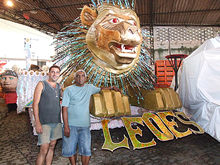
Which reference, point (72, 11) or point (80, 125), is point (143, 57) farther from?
point (72, 11)

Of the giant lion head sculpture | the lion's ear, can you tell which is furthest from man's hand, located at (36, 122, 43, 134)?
the lion's ear

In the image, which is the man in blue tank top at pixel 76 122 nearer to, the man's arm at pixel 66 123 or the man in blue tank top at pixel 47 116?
the man's arm at pixel 66 123

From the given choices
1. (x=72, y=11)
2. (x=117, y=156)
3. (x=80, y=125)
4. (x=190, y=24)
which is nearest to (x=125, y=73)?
(x=80, y=125)

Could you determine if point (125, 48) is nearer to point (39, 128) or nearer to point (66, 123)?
point (66, 123)

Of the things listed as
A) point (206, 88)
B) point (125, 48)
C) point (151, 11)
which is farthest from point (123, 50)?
point (151, 11)

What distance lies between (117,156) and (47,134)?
31.8 inches

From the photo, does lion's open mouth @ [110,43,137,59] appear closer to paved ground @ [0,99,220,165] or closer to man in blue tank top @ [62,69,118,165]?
man in blue tank top @ [62,69,118,165]

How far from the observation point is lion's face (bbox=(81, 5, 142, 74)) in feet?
5.06

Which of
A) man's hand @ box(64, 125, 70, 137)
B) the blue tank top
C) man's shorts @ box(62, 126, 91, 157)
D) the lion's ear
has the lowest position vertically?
man's shorts @ box(62, 126, 91, 157)

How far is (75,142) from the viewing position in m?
1.49

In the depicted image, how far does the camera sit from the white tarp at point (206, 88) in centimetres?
210

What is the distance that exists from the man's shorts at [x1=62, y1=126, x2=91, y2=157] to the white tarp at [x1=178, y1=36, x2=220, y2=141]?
63.1 inches

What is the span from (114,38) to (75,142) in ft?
3.44

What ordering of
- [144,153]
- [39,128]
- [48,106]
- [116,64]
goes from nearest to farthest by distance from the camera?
[39,128]
[48,106]
[116,64]
[144,153]
